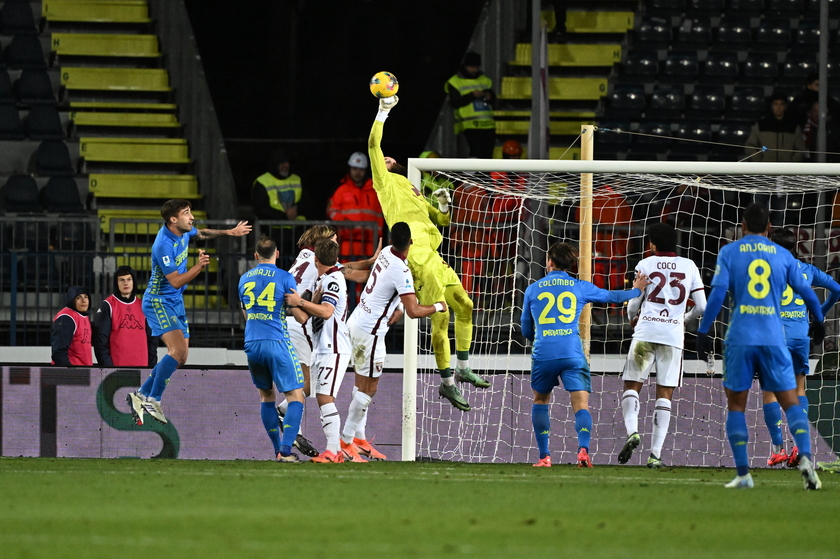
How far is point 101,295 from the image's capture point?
13797 millimetres

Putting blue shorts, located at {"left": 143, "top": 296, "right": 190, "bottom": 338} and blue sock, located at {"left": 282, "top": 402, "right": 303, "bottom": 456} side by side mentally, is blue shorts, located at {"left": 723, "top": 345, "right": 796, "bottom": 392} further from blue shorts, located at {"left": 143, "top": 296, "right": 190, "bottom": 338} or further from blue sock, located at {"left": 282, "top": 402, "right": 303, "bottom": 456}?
blue shorts, located at {"left": 143, "top": 296, "right": 190, "bottom": 338}

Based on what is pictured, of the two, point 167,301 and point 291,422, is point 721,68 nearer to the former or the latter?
point 167,301

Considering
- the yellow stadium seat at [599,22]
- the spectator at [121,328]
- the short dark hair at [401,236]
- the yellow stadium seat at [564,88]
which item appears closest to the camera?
the short dark hair at [401,236]

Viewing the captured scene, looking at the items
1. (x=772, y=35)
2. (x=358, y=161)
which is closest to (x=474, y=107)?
(x=358, y=161)

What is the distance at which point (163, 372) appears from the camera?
441 inches

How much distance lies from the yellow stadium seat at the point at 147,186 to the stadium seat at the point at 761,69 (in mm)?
8115

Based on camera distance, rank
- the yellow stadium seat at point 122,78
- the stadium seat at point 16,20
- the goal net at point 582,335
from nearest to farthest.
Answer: the goal net at point 582,335 → the yellow stadium seat at point 122,78 → the stadium seat at point 16,20

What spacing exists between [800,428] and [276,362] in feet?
13.3

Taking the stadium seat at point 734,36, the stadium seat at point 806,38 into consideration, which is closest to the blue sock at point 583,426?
the stadium seat at point 734,36

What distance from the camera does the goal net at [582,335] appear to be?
1148 centimetres

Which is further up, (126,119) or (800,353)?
(126,119)

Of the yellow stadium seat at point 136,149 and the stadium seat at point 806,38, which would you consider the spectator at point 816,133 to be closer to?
the stadium seat at point 806,38

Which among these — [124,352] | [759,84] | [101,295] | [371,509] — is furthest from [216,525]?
[759,84]

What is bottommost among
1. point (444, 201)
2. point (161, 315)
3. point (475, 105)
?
point (161, 315)
